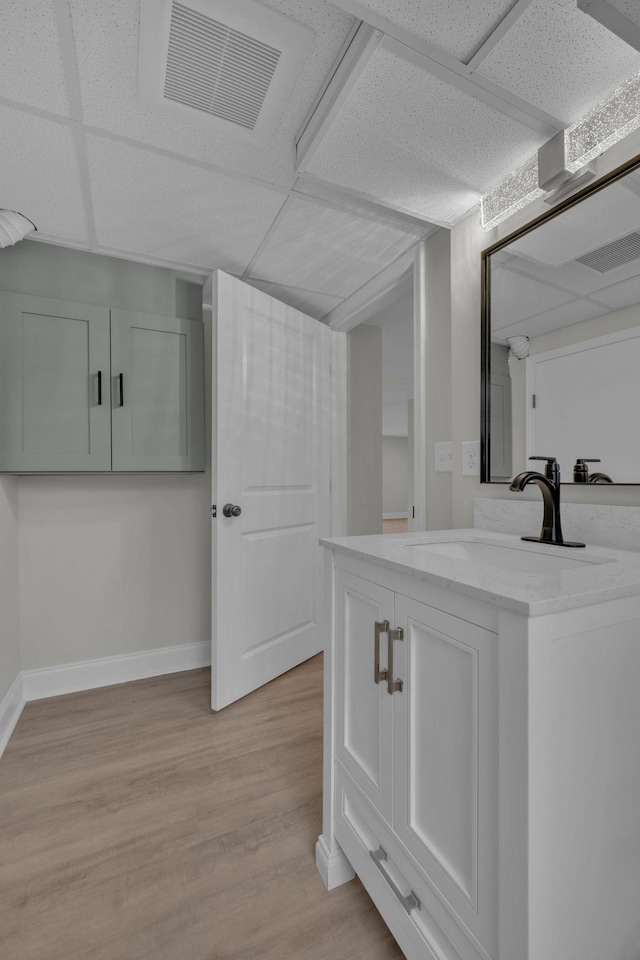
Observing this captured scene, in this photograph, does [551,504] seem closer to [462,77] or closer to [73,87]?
[462,77]

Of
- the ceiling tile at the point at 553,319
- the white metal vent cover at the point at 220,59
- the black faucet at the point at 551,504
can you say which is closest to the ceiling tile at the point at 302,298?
the white metal vent cover at the point at 220,59

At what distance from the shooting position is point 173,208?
1.82 meters

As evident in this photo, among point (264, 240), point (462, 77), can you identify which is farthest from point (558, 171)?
point (264, 240)

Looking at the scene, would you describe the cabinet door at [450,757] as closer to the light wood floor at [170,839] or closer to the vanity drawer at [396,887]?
the vanity drawer at [396,887]

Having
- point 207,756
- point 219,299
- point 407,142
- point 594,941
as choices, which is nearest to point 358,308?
point 219,299

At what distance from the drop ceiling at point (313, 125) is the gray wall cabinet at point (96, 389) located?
382 mm

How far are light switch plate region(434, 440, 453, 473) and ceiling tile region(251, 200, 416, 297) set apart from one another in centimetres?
91

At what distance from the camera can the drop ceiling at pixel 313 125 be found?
1047 millimetres

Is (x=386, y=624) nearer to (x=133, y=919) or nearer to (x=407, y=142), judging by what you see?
(x=133, y=919)

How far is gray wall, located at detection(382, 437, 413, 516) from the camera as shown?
35.2ft

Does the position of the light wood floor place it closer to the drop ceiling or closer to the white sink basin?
the white sink basin

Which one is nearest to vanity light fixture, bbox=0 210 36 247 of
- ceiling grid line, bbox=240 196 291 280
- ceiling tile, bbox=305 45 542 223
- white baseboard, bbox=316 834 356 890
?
ceiling grid line, bbox=240 196 291 280

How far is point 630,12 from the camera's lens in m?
0.88

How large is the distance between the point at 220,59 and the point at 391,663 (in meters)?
1.51
